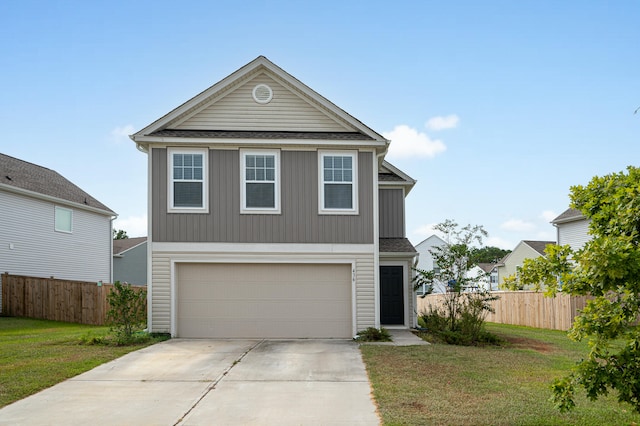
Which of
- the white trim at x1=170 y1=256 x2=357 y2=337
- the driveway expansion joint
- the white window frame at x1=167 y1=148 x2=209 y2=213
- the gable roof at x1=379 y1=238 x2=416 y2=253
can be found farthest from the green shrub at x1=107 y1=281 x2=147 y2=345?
the gable roof at x1=379 y1=238 x2=416 y2=253

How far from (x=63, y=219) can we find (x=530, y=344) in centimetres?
2096

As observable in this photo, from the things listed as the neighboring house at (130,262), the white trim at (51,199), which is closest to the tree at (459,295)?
the white trim at (51,199)

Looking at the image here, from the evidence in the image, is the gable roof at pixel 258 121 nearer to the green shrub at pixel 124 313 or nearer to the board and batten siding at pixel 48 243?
the green shrub at pixel 124 313

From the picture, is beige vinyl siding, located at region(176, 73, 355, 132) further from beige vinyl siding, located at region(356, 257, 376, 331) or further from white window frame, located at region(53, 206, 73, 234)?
white window frame, located at region(53, 206, 73, 234)

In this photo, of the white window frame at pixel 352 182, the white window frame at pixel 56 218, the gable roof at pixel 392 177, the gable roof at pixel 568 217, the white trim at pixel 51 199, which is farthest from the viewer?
the gable roof at pixel 568 217

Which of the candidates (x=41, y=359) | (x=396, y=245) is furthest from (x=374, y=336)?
(x=41, y=359)

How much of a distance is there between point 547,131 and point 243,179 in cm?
919

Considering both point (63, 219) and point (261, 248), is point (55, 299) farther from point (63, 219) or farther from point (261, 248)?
point (261, 248)

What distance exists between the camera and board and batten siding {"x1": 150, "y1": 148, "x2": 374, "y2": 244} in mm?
15516

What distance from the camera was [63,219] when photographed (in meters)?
26.8

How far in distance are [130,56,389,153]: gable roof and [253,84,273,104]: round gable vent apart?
20cm

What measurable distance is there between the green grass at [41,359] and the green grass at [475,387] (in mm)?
5299

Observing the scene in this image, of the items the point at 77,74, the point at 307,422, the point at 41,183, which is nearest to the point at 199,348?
the point at 307,422

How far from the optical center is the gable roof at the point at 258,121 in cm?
1571
